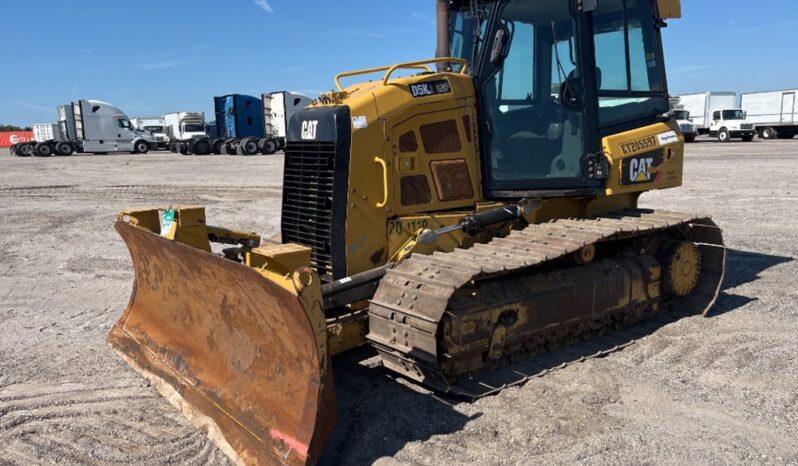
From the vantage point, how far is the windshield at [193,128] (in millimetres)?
46219

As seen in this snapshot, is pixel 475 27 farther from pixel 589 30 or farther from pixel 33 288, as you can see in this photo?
pixel 33 288

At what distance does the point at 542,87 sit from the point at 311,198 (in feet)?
7.82

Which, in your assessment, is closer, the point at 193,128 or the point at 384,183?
the point at 384,183

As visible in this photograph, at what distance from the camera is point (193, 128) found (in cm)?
4634

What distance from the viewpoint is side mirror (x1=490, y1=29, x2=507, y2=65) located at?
5598 mm

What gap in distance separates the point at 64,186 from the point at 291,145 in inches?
756

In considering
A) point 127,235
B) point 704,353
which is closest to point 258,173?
point 127,235

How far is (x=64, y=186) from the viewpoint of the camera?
21875mm

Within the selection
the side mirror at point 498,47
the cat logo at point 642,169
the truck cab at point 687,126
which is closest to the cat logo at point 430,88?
the side mirror at point 498,47

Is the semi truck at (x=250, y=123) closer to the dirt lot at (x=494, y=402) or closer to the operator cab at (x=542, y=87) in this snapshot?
the dirt lot at (x=494, y=402)

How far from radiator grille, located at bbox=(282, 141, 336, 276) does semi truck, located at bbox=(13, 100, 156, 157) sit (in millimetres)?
41050

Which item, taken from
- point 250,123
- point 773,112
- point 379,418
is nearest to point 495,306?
point 379,418

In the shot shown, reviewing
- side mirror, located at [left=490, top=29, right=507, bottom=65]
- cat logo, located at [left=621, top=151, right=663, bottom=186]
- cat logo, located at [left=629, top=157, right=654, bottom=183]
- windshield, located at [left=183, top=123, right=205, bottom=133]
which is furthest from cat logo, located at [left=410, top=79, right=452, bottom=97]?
windshield, located at [left=183, top=123, right=205, bottom=133]

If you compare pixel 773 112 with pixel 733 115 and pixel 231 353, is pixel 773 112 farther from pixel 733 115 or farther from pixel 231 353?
pixel 231 353
